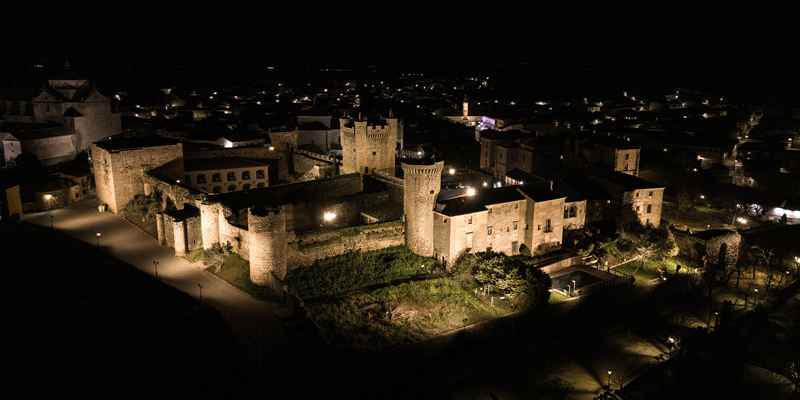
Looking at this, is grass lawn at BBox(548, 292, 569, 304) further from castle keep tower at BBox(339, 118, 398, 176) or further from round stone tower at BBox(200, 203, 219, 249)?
round stone tower at BBox(200, 203, 219, 249)

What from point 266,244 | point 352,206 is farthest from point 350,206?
point 266,244

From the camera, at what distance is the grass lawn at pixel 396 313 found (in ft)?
68.3

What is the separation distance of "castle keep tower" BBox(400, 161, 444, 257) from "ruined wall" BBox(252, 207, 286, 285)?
6757mm

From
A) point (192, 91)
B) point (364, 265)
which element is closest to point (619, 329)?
point (364, 265)

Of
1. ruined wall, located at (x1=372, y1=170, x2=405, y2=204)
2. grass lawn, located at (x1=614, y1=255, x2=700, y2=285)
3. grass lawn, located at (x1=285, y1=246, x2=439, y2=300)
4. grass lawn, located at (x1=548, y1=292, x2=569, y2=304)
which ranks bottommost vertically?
grass lawn, located at (x1=614, y1=255, x2=700, y2=285)

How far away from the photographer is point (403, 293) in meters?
24.0

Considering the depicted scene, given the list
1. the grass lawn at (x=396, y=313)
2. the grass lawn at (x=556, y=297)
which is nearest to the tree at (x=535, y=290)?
the grass lawn at (x=556, y=297)

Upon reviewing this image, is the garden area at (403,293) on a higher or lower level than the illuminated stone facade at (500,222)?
lower

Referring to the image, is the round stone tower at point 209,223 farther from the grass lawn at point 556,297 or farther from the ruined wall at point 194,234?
the grass lawn at point 556,297

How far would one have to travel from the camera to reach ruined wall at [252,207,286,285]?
74.7ft

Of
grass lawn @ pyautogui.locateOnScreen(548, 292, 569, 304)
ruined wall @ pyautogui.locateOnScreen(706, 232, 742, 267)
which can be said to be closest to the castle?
grass lawn @ pyautogui.locateOnScreen(548, 292, 569, 304)

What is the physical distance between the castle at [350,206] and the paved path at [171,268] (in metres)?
1.05

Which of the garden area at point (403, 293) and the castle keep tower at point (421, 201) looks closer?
the garden area at point (403, 293)

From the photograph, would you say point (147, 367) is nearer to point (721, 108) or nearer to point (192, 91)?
point (192, 91)
